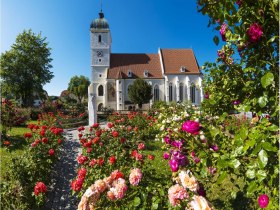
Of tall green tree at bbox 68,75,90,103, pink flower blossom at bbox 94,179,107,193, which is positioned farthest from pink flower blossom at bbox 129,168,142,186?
tall green tree at bbox 68,75,90,103

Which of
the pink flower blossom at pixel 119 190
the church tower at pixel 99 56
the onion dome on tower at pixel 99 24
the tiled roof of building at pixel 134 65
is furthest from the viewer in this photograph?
the onion dome on tower at pixel 99 24

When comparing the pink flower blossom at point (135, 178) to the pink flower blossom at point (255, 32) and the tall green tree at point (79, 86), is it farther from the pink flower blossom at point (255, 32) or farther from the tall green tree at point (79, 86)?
the tall green tree at point (79, 86)

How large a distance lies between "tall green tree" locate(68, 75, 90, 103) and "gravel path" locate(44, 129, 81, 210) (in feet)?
161

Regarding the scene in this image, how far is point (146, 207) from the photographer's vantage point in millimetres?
2170

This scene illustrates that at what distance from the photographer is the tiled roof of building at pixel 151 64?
123ft

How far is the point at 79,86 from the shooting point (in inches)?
2168

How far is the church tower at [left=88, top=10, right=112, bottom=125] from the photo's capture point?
37.0 m

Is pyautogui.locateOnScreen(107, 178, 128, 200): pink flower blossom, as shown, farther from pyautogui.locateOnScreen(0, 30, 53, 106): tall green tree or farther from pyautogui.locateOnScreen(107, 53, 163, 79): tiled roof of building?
pyautogui.locateOnScreen(107, 53, 163, 79): tiled roof of building

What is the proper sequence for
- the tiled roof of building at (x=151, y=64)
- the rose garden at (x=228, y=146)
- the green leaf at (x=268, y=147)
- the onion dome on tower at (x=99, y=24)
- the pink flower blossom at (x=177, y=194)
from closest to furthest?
the green leaf at (x=268, y=147)
the rose garden at (x=228, y=146)
the pink flower blossom at (x=177, y=194)
the tiled roof of building at (x=151, y=64)
the onion dome on tower at (x=99, y=24)

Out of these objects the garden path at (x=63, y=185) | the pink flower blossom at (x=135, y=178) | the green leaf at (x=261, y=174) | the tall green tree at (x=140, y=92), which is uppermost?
the tall green tree at (x=140, y=92)

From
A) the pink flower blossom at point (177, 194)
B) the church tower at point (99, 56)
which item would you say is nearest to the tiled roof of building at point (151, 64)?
the church tower at point (99, 56)

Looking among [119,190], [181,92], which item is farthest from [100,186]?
[181,92]

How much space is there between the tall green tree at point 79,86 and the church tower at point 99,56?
61.4 feet

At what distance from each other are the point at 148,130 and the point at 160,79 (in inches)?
1130
